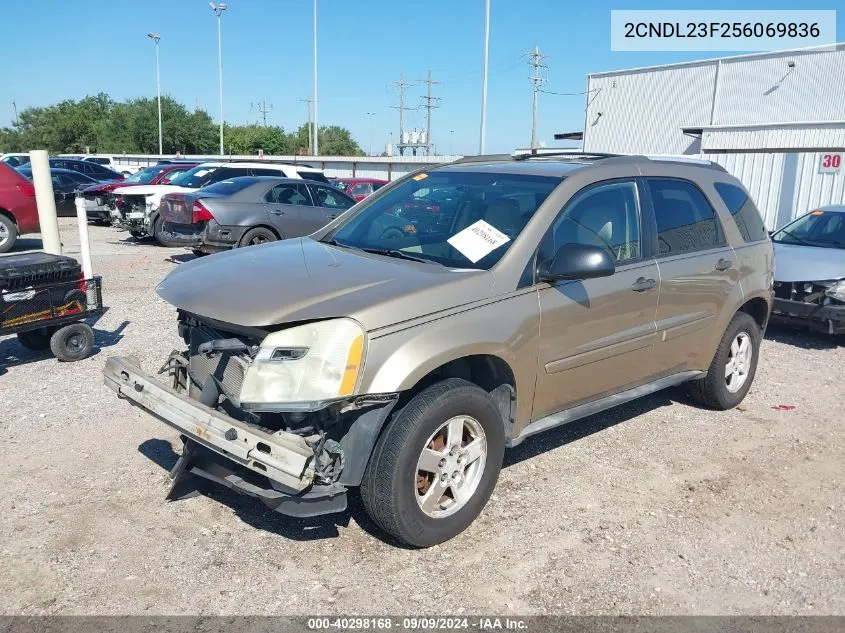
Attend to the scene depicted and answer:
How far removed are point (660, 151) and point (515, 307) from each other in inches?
1139

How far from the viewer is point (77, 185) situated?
19438 mm

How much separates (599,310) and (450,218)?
105cm

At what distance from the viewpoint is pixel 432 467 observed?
3.52m

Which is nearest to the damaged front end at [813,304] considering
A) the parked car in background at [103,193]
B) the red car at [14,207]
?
the red car at [14,207]

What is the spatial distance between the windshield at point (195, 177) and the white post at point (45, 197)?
7.97 metres

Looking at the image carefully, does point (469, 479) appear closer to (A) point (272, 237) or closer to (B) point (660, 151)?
(A) point (272, 237)

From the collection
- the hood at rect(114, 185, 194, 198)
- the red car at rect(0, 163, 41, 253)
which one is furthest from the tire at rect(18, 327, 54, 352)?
the hood at rect(114, 185, 194, 198)

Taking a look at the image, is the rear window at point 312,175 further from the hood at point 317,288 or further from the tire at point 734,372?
the hood at point 317,288

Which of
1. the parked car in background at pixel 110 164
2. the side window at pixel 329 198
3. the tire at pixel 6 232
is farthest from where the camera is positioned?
the parked car in background at pixel 110 164

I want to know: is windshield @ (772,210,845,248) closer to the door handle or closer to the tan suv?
the tan suv

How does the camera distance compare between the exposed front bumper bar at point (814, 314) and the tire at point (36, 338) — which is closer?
the tire at point (36, 338)

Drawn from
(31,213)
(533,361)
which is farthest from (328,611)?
(31,213)

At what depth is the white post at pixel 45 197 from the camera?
24.4 feet

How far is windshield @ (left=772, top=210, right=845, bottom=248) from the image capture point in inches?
350
